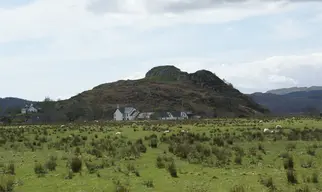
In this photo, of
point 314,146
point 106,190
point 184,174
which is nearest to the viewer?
point 106,190

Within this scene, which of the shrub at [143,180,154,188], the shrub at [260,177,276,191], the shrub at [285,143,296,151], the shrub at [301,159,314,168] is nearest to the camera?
the shrub at [260,177,276,191]

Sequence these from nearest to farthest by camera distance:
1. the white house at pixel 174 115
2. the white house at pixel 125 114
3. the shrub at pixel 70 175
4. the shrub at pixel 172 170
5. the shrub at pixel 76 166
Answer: the shrub at pixel 70 175 → the shrub at pixel 172 170 → the shrub at pixel 76 166 → the white house at pixel 174 115 → the white house at pixel 125 114

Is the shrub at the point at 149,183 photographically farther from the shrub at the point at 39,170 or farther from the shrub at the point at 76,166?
the shrub at the point at 39,170

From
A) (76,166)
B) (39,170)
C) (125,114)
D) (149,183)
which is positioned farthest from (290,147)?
(125,114)

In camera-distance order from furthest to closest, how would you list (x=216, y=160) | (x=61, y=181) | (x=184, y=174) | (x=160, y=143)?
(x=160, y=143), (x=216, y=160), (x=184, y=174), (x=61, y=181)

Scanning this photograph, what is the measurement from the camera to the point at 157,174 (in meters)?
21.5

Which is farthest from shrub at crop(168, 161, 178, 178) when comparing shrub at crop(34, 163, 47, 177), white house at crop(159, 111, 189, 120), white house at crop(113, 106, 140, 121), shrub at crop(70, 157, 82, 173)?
white house at crop(113, 106, 140, 121)

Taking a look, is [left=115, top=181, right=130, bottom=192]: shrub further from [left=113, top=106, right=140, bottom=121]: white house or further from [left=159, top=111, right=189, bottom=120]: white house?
[left=113, top=106, right=140, bottom=121]: white house

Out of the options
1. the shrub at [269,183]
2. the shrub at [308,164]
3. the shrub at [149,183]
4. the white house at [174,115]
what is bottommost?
the shrub at [269,183]

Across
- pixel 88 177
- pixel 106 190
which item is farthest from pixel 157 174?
pixel 106 190

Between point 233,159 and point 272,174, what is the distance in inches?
206

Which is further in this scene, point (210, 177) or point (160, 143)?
point (160, 143)

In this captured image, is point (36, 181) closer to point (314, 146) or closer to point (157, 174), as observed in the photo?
point (157, 174)

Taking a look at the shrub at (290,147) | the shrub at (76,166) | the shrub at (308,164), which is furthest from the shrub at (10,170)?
the shrub at (290,147)
